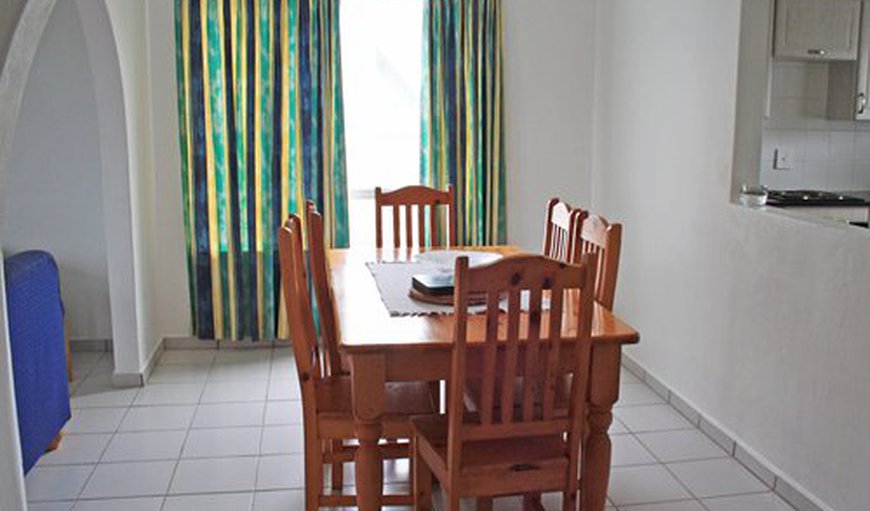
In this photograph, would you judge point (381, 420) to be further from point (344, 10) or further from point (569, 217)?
point (344, 10)

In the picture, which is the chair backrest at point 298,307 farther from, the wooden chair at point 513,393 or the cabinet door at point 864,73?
the cabinet door at point 864,73

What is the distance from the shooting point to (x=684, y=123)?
12.4ft

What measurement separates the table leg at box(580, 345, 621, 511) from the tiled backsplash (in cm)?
290

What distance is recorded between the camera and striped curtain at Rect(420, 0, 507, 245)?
15.3 feet

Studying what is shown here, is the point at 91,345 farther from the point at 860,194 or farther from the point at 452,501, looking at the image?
the point at 860,194

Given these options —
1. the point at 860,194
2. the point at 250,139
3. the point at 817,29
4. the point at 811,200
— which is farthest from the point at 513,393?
the point at 860,194

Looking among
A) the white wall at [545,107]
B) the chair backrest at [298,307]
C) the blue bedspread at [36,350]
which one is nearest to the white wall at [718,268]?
the white wall at [545,107]

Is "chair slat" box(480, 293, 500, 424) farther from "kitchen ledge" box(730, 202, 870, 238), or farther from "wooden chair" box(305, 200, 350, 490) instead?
"kitchen ledge" box(730, 202, 870, 238)

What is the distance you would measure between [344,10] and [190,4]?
0.84m

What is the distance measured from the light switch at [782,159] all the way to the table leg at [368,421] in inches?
134

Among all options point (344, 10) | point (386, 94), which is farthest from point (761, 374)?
point (344, 10)

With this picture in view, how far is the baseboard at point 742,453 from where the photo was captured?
293cm

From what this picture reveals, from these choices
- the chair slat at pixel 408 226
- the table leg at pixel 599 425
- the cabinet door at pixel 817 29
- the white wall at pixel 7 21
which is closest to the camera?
the white wall at pixel 7 21

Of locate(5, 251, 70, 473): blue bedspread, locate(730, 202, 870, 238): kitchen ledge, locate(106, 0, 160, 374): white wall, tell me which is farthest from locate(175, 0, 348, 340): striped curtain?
locate(730, 202, 870, 238): kitchen ledge
